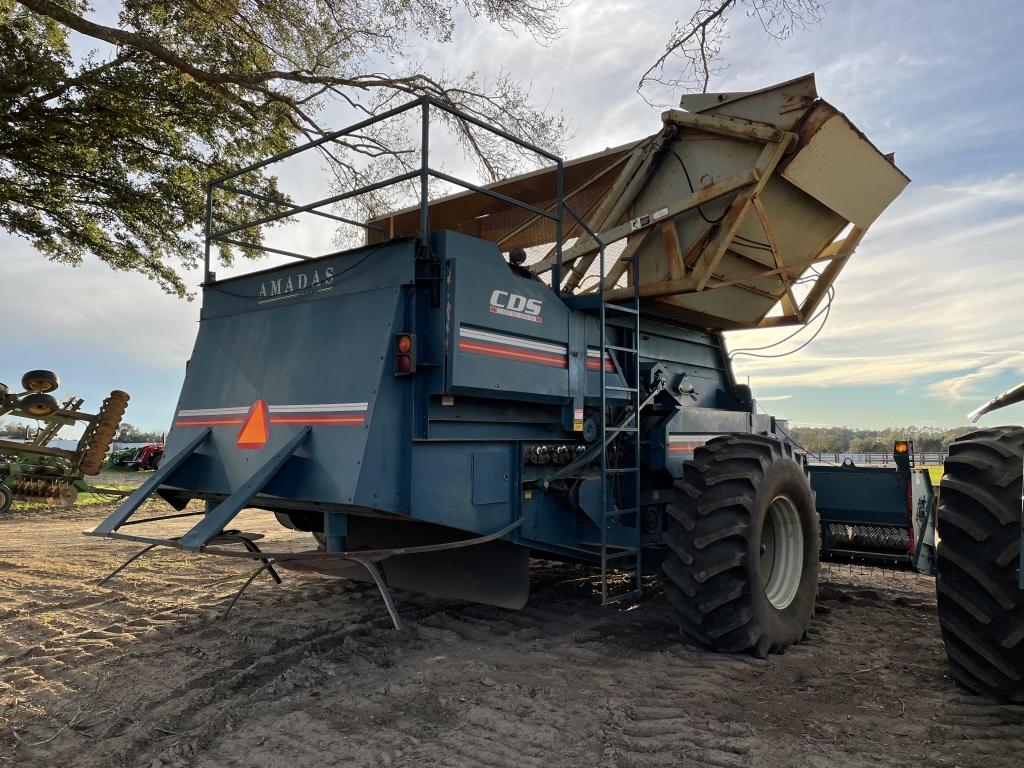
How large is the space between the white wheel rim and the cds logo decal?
7.18 ft

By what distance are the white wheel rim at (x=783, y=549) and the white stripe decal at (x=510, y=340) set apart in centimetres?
192

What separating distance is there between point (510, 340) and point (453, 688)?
6.90ft

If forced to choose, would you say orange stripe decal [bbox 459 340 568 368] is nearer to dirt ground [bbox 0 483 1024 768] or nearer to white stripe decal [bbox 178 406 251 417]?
white stripe decal [bbox 178 406 251 417]

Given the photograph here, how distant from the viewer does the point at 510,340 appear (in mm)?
4613

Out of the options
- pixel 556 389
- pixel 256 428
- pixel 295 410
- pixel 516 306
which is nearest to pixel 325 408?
pixel 295 410

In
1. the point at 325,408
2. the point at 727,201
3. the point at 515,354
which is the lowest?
the point at 325,408

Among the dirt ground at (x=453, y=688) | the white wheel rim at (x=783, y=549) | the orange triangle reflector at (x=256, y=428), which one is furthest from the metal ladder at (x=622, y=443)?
the orange triangle reflector at (x=256, y=428)

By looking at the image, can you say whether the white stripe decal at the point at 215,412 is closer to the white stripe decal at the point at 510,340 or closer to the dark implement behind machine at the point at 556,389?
the dark implement behind machine at the point at 556,389

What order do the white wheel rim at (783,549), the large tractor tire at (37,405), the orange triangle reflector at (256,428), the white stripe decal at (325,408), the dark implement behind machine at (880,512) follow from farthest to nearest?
the large tractor tire at (37,405) → the dark implement behind machine at (880,512) → the white wheel rim at (783,549) → the orange triangle reflector at (256,428) → the white stripe decal at (325,408)

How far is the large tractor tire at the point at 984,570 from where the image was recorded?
12.1 ft

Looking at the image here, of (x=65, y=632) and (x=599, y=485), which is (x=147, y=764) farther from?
(x=599, y=485)

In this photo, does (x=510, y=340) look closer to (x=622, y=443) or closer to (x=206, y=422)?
(x=622, y=443)

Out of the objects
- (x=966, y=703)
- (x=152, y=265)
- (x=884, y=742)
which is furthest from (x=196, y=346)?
(x=152, y=265)

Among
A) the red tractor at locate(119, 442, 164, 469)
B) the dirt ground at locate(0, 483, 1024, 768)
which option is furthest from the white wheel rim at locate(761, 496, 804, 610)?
the red tractor at locate(119, 442, 164, 469)
